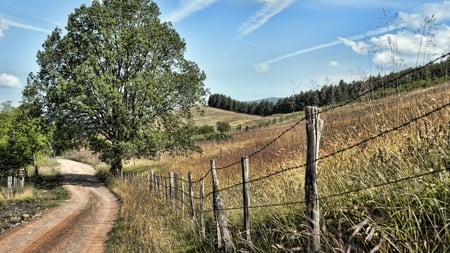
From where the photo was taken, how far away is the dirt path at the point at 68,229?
38.1ft

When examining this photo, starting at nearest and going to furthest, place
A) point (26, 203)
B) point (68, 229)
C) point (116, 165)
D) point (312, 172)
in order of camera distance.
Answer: point (312, 172) < point (68, 229) < point (26, 203) < point (116, 165)

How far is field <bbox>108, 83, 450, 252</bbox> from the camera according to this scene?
11.1ft

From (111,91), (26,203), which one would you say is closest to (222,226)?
(26,203)

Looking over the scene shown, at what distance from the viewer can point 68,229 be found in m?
14.1

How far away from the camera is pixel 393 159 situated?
4.51m

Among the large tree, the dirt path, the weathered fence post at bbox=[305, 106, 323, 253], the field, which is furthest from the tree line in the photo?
the weathered fence post at bbox=[305, 106, 323, 253]

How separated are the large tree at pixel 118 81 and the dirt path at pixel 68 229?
792 centimetres

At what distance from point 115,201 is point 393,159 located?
18.5 metres

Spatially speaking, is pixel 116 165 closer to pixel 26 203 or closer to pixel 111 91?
pixel 111 91

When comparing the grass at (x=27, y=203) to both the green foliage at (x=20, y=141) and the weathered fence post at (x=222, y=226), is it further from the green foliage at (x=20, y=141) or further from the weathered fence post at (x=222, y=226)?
the weathered fence post at (x=222, y=226)

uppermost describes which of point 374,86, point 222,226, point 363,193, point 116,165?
point 374,86

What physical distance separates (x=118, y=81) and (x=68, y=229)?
15497mm

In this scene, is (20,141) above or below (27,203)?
above

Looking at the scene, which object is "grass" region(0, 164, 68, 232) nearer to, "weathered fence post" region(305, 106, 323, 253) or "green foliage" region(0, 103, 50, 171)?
"green foliage" region(0, 103, 50, 171)
